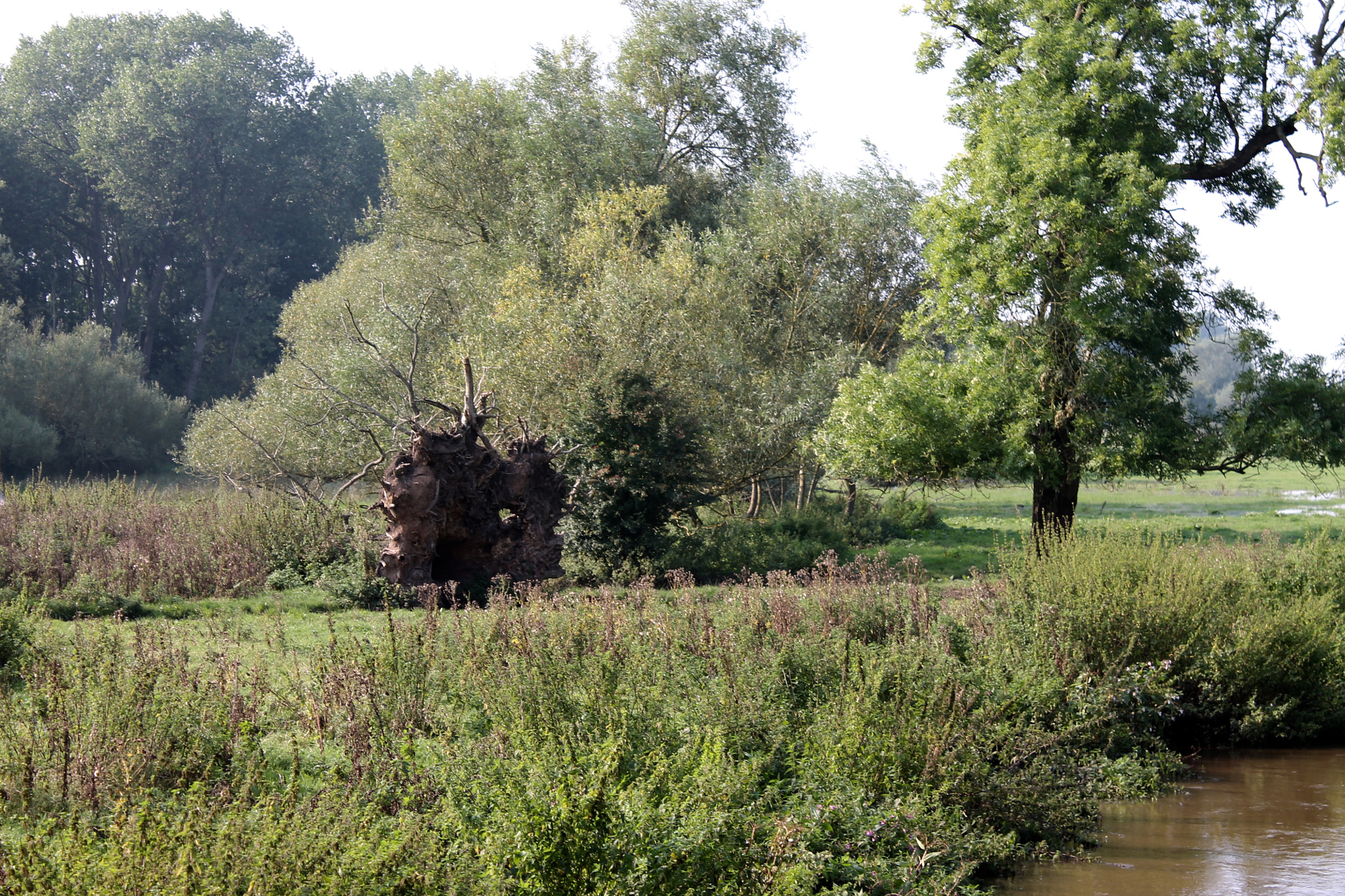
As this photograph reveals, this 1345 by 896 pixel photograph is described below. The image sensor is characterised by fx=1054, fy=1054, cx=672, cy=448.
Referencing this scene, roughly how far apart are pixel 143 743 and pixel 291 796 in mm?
1653

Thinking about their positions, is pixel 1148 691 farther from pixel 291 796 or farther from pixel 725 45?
pixel 725 45

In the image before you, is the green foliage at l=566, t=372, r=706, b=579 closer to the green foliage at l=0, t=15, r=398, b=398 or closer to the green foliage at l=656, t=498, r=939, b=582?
the green foliage at l=656, t=498, r=939, b=582

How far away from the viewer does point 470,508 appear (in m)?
16.0

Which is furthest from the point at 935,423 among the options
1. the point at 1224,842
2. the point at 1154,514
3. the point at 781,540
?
the point at 1154,514

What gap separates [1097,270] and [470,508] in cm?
980

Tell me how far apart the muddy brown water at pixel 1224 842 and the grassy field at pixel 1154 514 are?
3.27 meters

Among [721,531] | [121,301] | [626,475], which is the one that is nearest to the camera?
[626,475]

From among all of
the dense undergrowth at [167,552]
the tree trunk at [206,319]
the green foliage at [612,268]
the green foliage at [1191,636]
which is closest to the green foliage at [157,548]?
the dense undergrowth at [167,552]

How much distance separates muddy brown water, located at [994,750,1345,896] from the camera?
6.97 m

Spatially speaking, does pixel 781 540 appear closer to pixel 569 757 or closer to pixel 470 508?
pixel 470 508

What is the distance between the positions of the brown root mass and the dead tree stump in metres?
0.01

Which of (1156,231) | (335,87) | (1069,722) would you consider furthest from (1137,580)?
(335,87)

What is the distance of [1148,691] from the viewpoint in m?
9.96

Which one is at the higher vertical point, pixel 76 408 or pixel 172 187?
pixel 172 187
